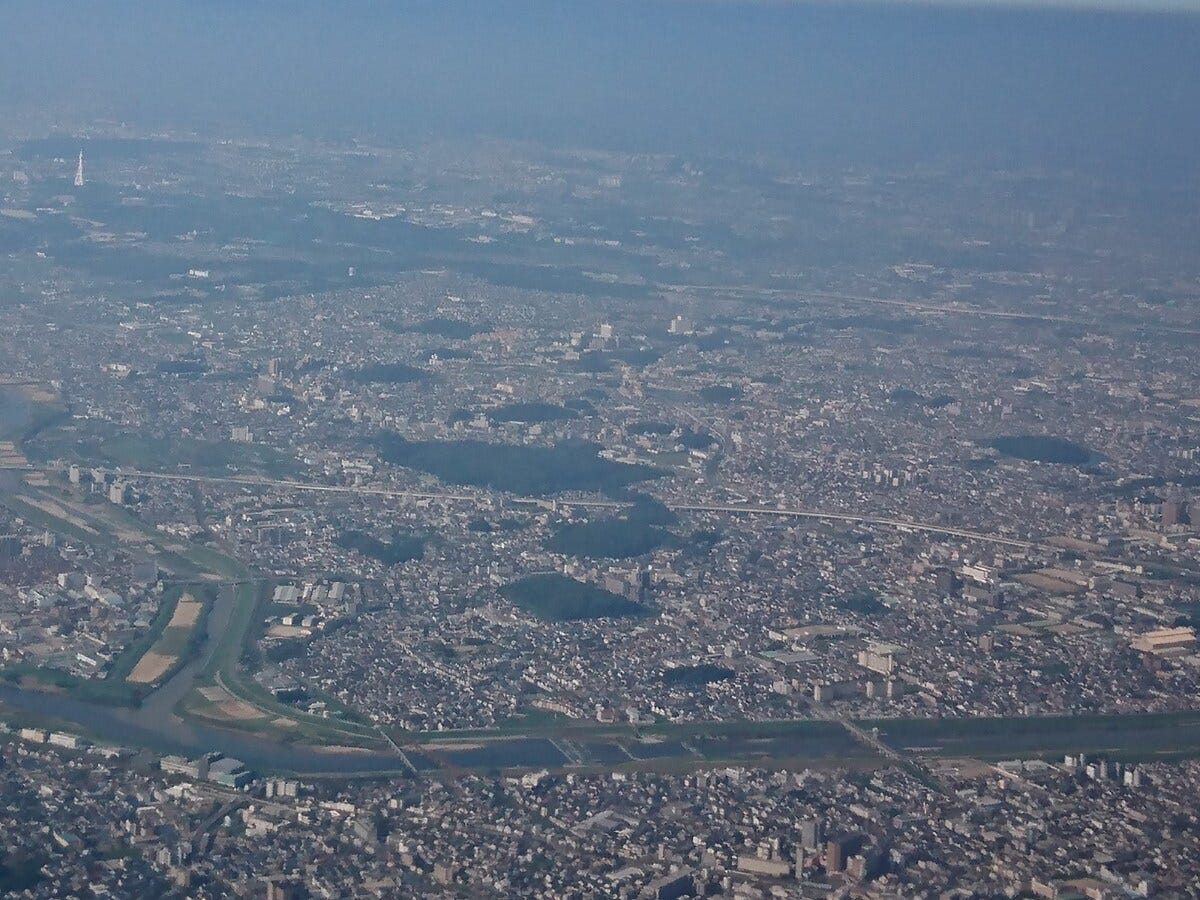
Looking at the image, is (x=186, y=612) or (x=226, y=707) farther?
(x=186, y=612)

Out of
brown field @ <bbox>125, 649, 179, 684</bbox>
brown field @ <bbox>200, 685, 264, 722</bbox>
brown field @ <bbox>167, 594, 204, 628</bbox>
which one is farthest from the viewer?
brown field @ <bbox>167, 594, 204, 628</bbox>

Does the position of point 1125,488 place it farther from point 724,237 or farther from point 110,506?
point 724,237

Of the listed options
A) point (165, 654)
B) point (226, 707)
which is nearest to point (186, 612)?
point (165, 654)

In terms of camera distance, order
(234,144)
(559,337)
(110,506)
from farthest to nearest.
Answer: (234,144) → (559,337) → (110,506)

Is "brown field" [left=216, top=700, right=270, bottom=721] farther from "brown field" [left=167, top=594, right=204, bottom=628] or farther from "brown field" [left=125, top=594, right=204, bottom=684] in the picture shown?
"brown field" [left=167, top=594, right=204, bottom=628]

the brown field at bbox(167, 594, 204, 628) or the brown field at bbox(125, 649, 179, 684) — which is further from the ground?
the brown field at bbox(167, 594, 204, 628)

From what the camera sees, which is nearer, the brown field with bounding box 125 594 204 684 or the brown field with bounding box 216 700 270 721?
the brown field with bounding box 216 700 270 721

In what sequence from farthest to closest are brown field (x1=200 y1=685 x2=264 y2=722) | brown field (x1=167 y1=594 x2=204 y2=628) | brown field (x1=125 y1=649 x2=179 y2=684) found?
brown field (x1=167 y1=594 x2=204 y2=628) → brown field (x1=125 y1=649 x2=179 y2=684) → brown field (x1=200 y1=685 x2=264 y2=722)

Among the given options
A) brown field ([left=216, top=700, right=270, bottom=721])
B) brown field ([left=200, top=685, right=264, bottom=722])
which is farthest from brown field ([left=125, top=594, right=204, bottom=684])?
brown field ([left=216, top=700, right=270, bottom=721])

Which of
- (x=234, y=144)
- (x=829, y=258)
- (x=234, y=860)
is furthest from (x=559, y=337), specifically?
(x=234, y=144)

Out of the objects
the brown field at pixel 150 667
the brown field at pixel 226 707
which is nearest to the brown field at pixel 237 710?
the brown field at pixel 226 707

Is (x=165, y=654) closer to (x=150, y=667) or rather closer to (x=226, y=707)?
(x=150, y=667)
